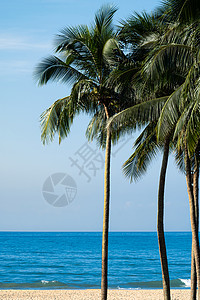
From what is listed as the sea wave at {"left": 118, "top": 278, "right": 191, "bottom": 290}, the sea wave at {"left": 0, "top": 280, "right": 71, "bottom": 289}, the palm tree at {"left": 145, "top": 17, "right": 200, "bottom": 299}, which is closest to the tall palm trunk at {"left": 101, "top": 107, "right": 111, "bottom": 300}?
the palm tree at {"left": 145, "top": 17, "right": 200, "bottom": 299}

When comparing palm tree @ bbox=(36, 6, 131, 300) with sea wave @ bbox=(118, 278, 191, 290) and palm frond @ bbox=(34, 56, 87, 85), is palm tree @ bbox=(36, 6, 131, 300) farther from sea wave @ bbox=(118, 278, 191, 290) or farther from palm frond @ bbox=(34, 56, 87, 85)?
sea wave @ bbox=(118, 278, 191, 290)

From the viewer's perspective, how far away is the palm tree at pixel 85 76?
11.8 meters

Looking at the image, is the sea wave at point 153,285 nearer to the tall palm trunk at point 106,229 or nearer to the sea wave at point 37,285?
the sea wave at point 37,285

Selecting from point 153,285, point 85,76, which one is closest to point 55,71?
point 85,76

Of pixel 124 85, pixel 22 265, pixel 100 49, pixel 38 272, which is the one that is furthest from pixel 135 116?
pixel 22 265

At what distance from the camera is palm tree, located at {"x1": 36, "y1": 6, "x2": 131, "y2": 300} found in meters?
11.8

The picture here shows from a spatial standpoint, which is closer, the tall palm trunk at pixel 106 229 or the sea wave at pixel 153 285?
the tall palm trunk at pixel 106 229

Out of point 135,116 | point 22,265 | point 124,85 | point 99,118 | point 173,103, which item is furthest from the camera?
point 22,265

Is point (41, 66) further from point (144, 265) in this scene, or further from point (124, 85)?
point (144, 265)

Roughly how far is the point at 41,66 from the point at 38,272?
28.0 metres

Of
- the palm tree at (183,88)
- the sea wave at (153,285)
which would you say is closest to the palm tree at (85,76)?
the palm tree at (183,88)

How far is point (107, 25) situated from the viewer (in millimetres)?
12117

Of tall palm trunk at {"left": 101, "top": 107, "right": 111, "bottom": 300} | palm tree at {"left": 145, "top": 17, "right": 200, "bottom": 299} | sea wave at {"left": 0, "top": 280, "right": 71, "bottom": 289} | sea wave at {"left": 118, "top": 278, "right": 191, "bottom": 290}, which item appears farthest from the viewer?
sea wave at {"left": 118, "top": 278, "right": 191, "bottom": 290}

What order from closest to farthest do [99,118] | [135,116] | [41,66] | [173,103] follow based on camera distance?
[173,103]
[135,116]
[41,66]
[99,118]
